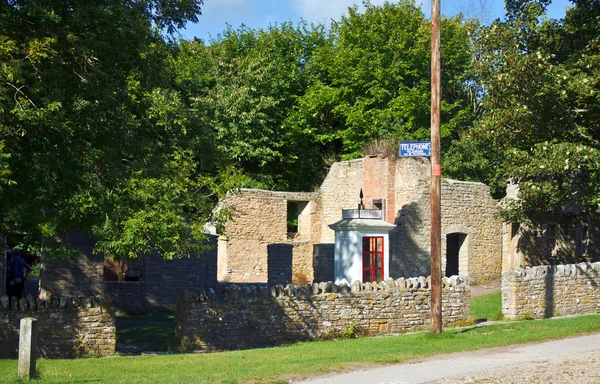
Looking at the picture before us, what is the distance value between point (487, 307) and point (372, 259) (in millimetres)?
4187

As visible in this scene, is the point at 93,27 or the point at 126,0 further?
the point at 126,0

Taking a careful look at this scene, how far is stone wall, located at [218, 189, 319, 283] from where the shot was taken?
29562mm

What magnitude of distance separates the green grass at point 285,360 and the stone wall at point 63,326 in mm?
910

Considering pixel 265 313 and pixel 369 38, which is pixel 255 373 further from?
pixel 369 38

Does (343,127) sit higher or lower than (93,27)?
higher

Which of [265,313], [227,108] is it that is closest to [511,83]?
[265,313]

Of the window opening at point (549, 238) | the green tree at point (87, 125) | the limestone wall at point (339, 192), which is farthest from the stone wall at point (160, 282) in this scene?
the window opening at point (549, 238)

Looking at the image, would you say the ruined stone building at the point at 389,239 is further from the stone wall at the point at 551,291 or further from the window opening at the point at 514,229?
the stone wall at the point at 551,291

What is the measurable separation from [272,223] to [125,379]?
2009 cm

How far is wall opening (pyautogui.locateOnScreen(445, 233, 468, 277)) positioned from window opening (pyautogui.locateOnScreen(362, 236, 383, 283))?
9174 mm

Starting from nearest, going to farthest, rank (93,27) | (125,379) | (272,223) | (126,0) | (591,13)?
1. (125,379)
2. (93,27)
3. (126,0)
4. (591,13)
5. (272,223)

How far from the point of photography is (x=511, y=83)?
20.0 meters

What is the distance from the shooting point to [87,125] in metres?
12.9

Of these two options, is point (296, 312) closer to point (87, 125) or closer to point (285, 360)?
point (285, 360)
